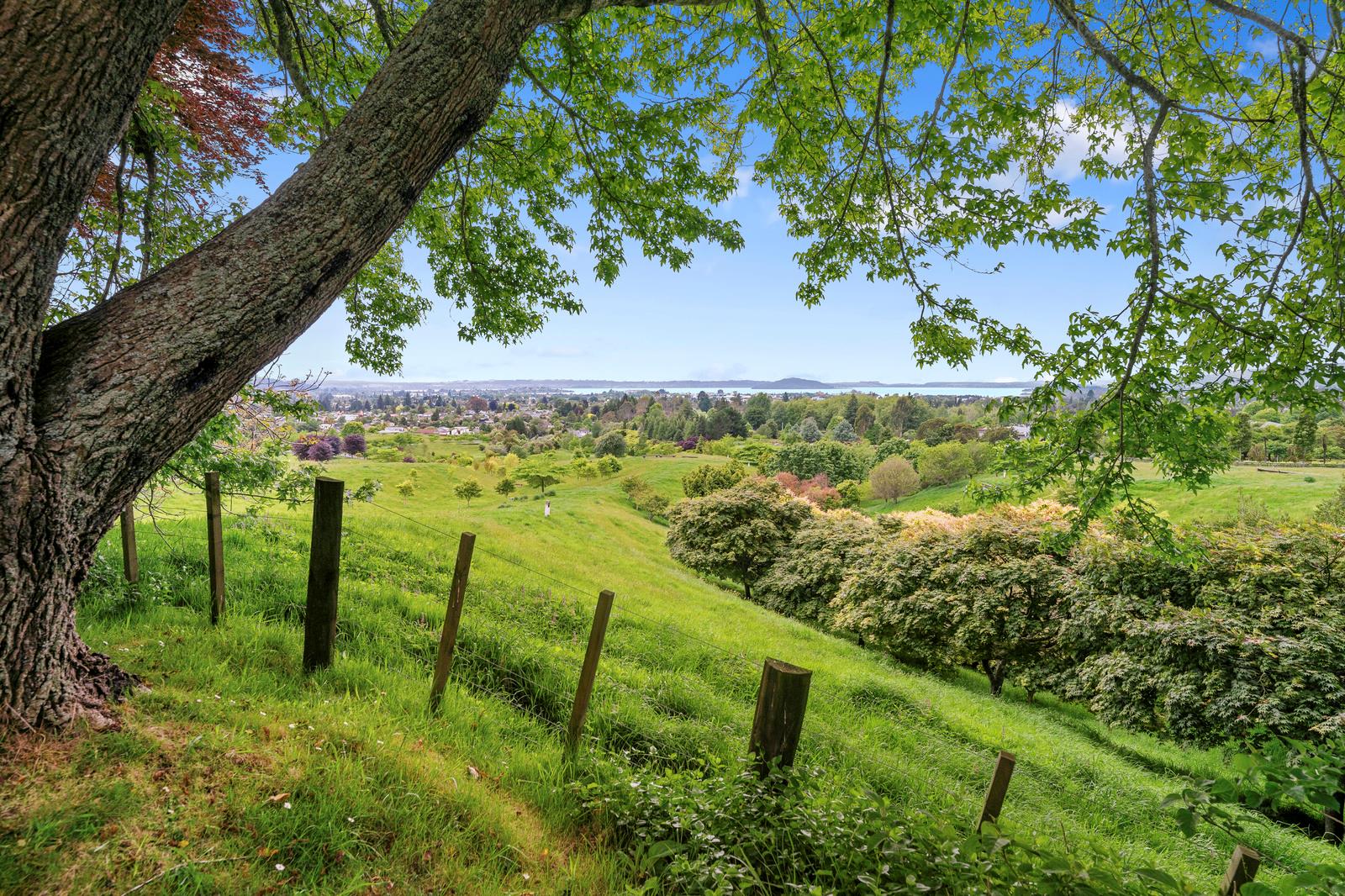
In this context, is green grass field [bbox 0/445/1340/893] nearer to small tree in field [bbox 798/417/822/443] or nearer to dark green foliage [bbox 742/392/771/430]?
small tree in field [bbox 798/417/822/443]

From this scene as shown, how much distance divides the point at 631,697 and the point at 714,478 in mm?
31236

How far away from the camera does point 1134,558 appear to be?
344 inches

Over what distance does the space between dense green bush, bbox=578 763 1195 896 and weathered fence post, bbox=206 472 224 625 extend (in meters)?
3.16

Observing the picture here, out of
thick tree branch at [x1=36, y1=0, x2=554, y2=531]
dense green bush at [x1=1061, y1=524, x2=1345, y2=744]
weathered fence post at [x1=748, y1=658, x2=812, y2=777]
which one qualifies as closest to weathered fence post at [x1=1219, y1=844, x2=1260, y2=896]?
weathered fence post at [x1=748, y1=658, x2=812, y2=777]

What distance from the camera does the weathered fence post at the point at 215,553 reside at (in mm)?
3811

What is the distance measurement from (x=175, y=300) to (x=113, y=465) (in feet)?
1.93

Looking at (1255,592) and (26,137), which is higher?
(26,137)

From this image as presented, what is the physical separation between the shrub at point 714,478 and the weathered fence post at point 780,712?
102 feet

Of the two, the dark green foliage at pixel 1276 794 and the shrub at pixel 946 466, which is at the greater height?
the dark green foliage at pixel 1276 794

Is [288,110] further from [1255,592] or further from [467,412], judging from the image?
[467,412]

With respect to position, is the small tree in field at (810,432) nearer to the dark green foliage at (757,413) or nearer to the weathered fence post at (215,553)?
the dark green foliage at (757,413)

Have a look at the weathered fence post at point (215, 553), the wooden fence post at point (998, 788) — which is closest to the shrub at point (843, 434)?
the wooden fence post at point (998, 788)

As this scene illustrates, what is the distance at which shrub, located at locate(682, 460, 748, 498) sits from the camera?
3434 cm

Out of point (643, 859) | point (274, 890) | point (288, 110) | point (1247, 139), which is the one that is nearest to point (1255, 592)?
point (1247, 139)
